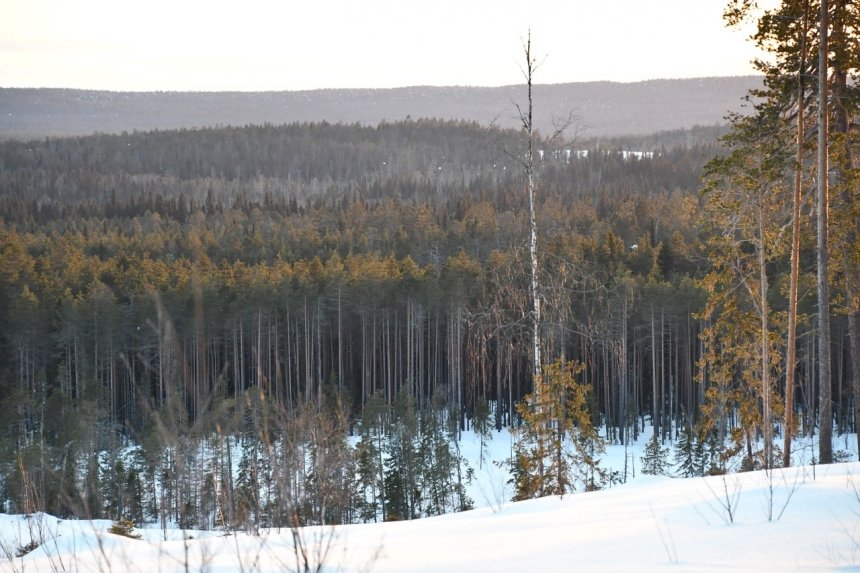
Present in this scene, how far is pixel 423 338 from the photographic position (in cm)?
5256

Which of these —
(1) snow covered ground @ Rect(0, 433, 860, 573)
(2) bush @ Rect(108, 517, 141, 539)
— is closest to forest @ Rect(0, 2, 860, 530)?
(1) snow covered ground @ Rect(0, 433, 860, 573)

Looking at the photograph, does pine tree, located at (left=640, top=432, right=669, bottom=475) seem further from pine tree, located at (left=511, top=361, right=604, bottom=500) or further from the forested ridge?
pine tree, located at (left=511, top=361, right=604, bottom=500)

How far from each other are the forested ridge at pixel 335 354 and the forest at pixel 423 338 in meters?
0.19

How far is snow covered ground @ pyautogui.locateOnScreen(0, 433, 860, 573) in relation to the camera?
407 centimetres

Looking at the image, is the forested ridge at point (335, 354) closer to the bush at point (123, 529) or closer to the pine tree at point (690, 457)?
the pine tree at point (690, 457)

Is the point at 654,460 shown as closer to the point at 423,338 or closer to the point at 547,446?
the point at 547,446

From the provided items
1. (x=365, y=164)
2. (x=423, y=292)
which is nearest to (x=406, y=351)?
(x=423, y=292)

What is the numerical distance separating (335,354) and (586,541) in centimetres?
5009

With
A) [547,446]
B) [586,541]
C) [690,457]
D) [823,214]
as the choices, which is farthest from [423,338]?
[586,541]

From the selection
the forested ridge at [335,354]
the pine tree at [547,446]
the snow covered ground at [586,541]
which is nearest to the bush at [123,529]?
the forested ridge at [335,354]

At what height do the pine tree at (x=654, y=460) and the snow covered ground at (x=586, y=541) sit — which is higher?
the snow covered ground at (x=586, y=541)

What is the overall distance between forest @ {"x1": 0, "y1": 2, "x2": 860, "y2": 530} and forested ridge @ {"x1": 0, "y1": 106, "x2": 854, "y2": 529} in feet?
0.61

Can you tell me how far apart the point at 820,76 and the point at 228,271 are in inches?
1746

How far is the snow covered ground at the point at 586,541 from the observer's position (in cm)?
407
